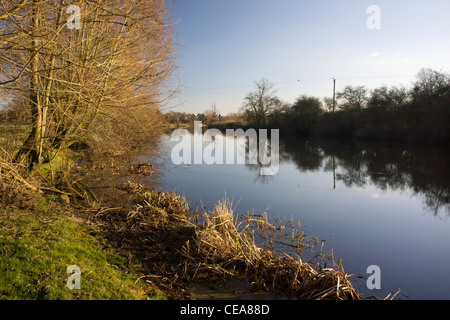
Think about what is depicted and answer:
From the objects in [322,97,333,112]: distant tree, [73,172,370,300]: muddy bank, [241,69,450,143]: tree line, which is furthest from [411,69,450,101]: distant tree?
[73,172,370,300]: muddy bank

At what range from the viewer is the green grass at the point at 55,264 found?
325cm

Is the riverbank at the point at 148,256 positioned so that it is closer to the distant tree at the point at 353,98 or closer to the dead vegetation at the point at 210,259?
the dead vegetation at the point at 210,259

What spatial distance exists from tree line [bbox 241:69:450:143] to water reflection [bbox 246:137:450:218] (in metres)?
2.73

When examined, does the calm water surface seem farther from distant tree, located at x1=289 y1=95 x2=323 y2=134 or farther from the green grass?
distant tree, located at x1=289 y1=95 x2=323 y2=134

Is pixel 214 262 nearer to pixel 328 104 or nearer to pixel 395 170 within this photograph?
pixel 395 170

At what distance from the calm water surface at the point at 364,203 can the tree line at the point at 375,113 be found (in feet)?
17.8

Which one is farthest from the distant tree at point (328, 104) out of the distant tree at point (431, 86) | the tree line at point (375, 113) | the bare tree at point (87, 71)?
the bare tree at point (87, 71)

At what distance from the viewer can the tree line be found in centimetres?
2228

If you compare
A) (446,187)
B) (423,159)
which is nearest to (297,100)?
(423,159)

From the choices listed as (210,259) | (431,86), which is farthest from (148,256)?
(431,86)

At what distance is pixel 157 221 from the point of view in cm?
639

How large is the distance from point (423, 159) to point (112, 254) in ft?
65.5

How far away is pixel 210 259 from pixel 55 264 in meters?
2.29

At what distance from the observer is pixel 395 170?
1553cm
